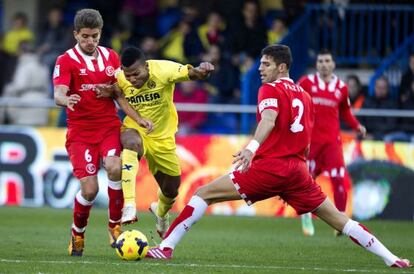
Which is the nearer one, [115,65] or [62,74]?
[62,74]

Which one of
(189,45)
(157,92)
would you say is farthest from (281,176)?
(189,45)

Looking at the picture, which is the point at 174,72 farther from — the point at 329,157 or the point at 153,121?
the point at 329,157

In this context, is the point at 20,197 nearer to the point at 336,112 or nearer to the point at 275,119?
the point at 336,112

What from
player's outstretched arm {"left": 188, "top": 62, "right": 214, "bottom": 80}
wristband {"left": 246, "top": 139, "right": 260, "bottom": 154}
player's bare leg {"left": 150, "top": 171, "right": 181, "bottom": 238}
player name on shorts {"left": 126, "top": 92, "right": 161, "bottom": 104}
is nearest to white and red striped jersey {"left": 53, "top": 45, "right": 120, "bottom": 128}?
player name on shorts {"left": 126, "top": 92, "right": 161, "bottom": 104}

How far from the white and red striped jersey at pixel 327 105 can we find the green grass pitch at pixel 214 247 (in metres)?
1.44

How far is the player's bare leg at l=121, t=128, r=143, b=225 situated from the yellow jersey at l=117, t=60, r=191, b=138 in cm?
36

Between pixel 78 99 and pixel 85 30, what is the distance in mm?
893

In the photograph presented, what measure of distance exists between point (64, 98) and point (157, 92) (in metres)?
1.44

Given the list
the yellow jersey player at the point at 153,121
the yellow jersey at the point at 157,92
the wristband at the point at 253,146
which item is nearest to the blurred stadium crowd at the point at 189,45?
the yellow jersey player at the point at 153,121

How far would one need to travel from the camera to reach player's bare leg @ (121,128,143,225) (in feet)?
35.8

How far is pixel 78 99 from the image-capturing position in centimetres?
1064

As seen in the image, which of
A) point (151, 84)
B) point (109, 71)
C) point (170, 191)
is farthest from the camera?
point (170, 191)

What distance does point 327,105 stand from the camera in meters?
15.5

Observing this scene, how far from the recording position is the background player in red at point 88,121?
11125 mm
